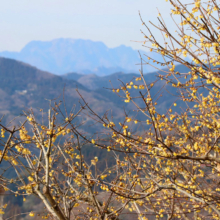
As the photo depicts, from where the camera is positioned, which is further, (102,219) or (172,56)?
(102,219)

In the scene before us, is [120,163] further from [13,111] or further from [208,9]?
[13,111]

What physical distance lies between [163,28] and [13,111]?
207956 millimetres

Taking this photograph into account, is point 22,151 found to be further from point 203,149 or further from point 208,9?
point 208,9

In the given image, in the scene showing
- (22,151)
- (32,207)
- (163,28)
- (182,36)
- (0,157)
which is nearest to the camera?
(0,157)

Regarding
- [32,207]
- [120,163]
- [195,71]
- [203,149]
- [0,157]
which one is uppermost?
[195,71]

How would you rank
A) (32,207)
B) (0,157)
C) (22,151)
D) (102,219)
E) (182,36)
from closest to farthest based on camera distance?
1. (0,157)
2. (22,151)
3. (182,36)
4. (102,219)
5. (32,207)

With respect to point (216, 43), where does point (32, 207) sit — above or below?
below

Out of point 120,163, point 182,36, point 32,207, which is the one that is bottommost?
point 32,207

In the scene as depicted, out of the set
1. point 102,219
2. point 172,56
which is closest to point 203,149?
point 172,56

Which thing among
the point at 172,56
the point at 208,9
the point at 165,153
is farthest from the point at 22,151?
Answer: the point at 208,9

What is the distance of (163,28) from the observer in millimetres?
5406

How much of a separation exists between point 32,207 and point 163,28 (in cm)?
6085

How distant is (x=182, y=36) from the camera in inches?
228

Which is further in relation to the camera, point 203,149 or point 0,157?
point 203,149
